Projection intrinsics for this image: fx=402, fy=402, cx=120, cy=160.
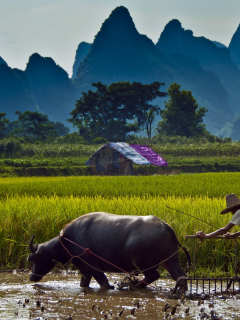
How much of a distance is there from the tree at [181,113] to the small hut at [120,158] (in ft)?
105

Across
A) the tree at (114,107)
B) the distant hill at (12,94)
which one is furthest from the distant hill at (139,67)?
the tree at (114,107)

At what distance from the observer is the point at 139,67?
16625 cm

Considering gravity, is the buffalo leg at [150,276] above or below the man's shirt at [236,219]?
below

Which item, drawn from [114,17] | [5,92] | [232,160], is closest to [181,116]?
[232,160]

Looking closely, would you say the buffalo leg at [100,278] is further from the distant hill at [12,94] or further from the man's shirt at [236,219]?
the distant hill at [12,94]

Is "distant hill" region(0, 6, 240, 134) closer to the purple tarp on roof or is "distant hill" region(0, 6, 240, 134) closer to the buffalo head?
the purple tarp on roof

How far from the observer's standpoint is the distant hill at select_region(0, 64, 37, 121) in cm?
14462

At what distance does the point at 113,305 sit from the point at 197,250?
181 cm

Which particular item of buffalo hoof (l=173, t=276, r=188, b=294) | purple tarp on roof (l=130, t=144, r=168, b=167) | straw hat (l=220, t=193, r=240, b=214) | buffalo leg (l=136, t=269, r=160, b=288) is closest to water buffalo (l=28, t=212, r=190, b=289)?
buffalo leg (l=136, t=269, r=160, b=288)

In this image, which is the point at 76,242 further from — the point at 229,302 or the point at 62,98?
the point at 62,98

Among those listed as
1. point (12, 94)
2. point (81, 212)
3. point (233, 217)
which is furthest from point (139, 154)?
point (12, 94)

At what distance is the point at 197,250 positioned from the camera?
18.1 feet

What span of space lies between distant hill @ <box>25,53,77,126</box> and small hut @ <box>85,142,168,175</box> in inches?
5228

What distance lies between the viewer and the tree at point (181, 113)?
62.8 m
